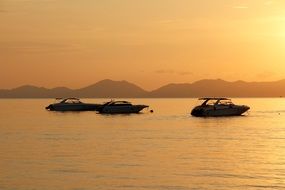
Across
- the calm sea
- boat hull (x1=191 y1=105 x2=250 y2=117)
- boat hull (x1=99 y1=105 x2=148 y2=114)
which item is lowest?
the calm sea

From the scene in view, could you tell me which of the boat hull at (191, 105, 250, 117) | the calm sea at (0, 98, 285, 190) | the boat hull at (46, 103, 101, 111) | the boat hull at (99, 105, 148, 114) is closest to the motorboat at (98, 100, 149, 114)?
the boat hull at (99, 105, 148, 114)

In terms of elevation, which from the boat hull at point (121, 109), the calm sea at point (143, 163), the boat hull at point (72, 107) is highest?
Result: the boat hull at point (72, 107)

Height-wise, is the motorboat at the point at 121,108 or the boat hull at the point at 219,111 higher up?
the motorboat at the point at 121,108

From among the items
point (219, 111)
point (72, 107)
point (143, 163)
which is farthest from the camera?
point (72, 107)

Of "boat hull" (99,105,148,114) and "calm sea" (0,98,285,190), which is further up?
"boat hull" (99,105,148,114)

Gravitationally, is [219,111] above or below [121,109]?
below

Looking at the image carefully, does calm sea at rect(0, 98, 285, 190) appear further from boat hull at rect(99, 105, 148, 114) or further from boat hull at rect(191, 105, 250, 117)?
boat hull at rect(99, 105, 148, 114)

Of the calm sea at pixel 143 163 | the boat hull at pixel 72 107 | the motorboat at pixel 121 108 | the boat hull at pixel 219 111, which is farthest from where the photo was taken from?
the boat hull at pixel 72 107

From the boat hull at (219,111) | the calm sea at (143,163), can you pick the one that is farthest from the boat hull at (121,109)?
the calm sea at (143,163)

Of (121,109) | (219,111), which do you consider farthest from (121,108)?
(219,111)

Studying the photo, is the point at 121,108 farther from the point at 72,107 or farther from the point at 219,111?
the point at 219,111

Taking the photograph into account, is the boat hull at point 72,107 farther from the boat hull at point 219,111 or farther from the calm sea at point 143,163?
the calm sea at point 143,163

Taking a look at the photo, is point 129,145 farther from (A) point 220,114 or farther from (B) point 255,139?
(A) point 220,114

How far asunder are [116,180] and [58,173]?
4844mm
